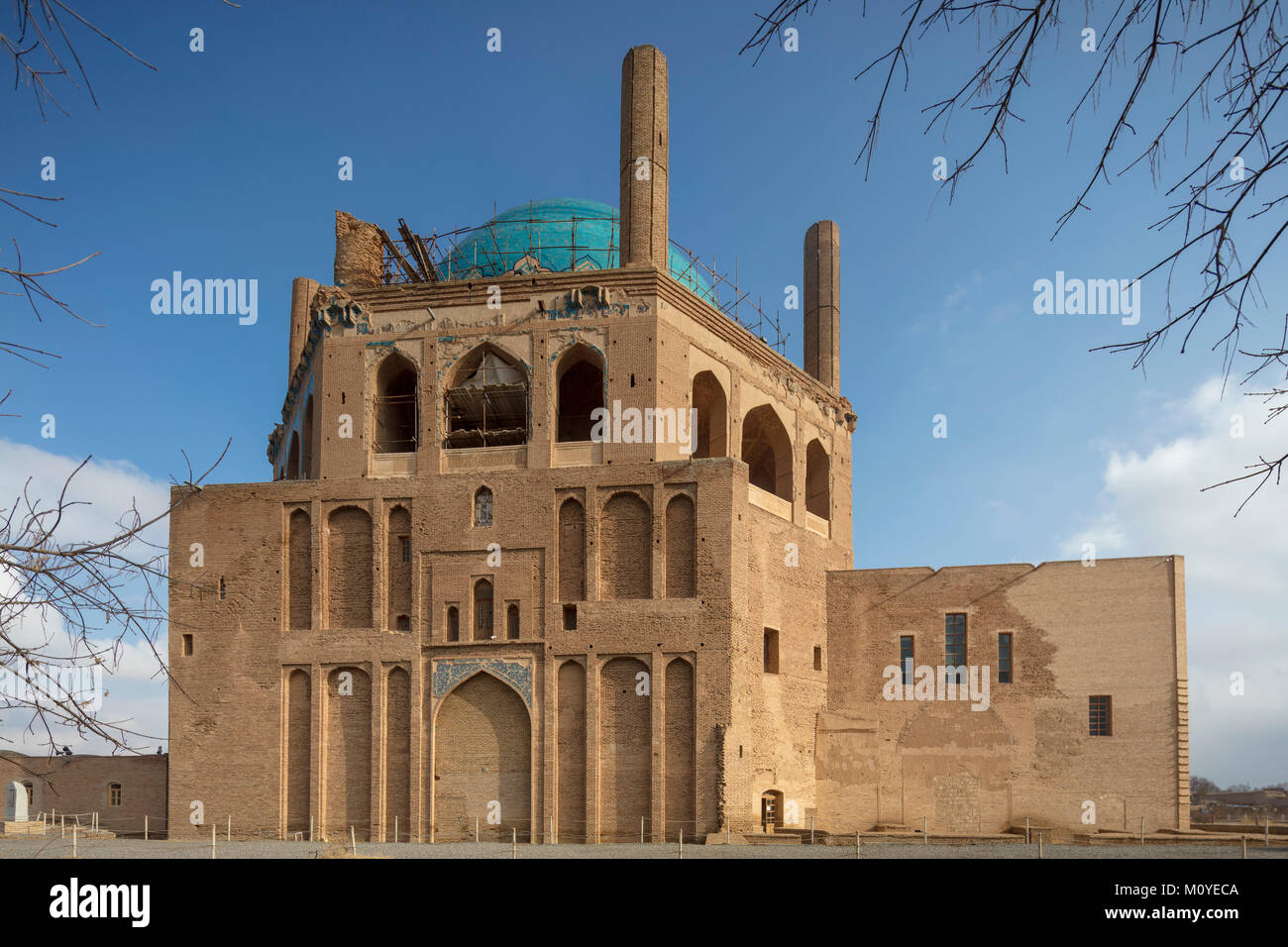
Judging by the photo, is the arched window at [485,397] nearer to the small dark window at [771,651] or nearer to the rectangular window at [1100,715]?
the small dark window at [771,651]

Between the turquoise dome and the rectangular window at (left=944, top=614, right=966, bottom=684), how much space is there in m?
10.1

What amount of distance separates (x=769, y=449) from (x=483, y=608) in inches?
375

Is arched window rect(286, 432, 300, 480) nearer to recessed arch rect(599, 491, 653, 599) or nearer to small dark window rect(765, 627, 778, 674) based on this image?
recessed arch rect(599, 491, 653, 599)

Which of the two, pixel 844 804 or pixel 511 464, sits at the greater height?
pixel 511 464

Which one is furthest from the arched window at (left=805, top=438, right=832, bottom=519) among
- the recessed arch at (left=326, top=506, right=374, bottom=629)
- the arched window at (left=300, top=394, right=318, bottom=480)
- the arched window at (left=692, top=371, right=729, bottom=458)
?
the arched window at (left=300, top=394, right=318, bottom=480)

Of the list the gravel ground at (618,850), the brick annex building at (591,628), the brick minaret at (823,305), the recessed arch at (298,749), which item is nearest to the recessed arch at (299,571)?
the brick annex building at (591,628)

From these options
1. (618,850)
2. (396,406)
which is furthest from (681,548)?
(396,406)

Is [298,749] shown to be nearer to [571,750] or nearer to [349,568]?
[349,568]

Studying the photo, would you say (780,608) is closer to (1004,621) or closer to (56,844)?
(1004,621)

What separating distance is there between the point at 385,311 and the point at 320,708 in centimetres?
907

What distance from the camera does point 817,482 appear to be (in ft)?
111

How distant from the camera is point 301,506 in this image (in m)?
29.0
